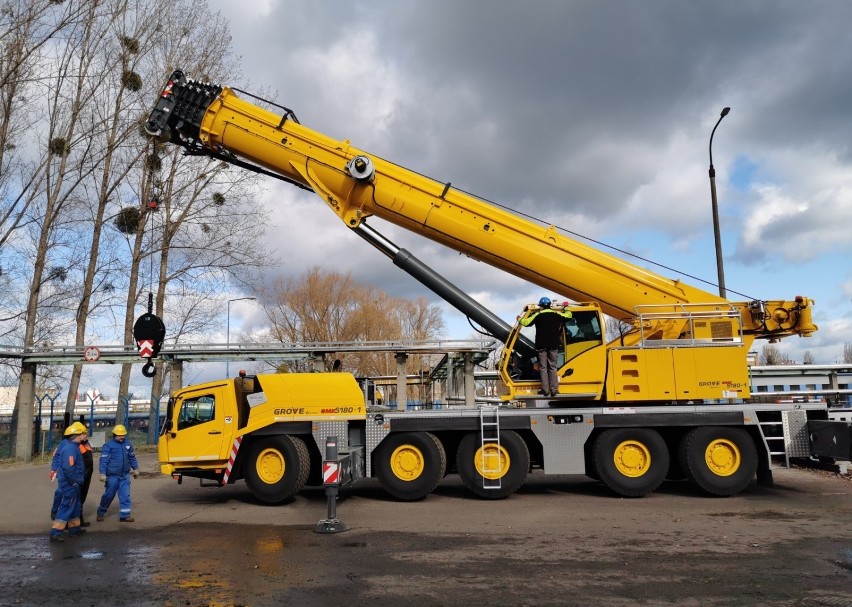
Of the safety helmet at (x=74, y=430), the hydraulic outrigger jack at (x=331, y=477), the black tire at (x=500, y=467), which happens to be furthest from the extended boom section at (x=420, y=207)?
the safety helmet at (x=74, y=430)

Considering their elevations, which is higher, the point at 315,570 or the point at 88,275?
the point at 88,275

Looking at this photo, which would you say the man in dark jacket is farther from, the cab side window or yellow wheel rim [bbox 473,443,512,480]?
the cab side window

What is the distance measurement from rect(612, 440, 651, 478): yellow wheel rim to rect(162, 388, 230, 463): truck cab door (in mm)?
6748

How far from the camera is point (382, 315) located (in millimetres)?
47344

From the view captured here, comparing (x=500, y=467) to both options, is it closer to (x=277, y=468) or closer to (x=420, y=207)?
(x=277, y=468)

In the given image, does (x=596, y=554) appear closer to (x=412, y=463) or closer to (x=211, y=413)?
(x=412, y=463)

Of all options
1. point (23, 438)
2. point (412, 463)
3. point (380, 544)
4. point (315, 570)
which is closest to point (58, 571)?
point (315, 570)

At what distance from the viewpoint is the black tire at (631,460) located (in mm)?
10922

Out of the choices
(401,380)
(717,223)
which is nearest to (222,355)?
(401,380)

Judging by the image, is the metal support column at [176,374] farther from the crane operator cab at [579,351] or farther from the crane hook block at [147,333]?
the crane operator cab at [579,351]

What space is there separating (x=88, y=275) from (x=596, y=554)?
2403 cm

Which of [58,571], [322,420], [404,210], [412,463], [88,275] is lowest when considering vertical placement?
[58,571]

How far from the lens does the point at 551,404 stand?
11336 millimetres

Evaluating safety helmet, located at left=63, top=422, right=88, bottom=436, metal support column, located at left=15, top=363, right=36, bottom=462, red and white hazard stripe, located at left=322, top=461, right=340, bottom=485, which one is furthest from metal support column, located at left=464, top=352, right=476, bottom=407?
metal support column, located at left=15, top=363, right=36, bottom=462
